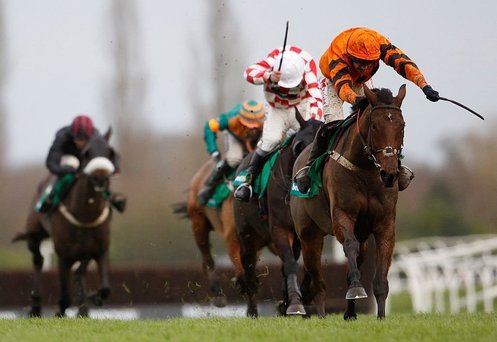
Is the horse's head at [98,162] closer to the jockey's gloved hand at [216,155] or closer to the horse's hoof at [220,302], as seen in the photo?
the jockey's gloved hand at [216,155]

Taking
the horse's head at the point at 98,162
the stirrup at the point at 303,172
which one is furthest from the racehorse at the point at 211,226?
the stirrup at the point at 303,172

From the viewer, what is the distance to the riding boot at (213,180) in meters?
12.8

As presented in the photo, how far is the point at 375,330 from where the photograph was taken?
747cm

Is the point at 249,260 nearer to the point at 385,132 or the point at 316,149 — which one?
the point at 316,149

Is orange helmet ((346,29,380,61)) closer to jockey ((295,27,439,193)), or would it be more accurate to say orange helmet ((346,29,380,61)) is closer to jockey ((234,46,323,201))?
jockey ((295,27,439,193))

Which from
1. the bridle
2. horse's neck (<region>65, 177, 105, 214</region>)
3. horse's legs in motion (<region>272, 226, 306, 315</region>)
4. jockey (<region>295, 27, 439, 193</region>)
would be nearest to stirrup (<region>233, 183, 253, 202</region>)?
horse's legs in motion (<region>272, 226, 306, 315</region>)

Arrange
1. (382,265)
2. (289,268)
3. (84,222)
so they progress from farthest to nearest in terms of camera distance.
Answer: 1. (84,222)
2. (289,268)
3. (382,265)

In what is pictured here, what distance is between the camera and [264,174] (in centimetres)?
1053

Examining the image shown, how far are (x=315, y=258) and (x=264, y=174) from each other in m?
1.24

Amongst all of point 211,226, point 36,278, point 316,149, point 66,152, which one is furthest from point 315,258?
point 36,278

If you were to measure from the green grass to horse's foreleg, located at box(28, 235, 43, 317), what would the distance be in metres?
4.38

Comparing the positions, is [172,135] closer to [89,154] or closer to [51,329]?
[89,154]

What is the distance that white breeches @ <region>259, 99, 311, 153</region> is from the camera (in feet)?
34.8

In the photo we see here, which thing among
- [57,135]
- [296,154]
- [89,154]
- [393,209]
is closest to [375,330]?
[393,209]
